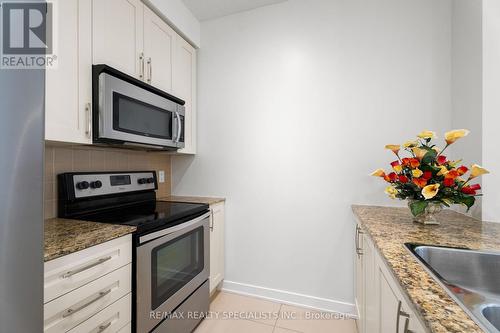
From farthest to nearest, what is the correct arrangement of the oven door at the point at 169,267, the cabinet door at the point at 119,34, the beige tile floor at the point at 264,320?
1. the beige tile floor at the point at 264,320
2. the cabinet door at the point at 119,34
3. the oven door at the point at 169,267

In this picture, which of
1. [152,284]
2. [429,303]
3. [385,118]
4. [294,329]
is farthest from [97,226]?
[385,118]

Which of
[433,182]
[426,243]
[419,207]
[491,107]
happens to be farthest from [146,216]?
[491,107]

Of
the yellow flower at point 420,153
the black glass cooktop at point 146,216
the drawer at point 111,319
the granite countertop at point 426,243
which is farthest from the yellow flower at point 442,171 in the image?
the drawer at point 111,319

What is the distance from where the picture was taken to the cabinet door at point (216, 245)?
1977 millimetres

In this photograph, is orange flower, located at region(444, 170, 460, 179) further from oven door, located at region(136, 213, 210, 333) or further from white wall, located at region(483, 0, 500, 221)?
oven door, located at region(136, 213, 210, 333)

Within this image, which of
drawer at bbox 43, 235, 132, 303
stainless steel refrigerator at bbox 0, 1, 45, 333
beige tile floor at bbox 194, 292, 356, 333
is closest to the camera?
stainless steel refrigerator at bbox 0, 1, 45, 333

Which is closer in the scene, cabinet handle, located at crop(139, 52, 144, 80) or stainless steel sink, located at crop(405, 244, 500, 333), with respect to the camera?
stainless steel sink, located at crop(405, 244, 500, 333)

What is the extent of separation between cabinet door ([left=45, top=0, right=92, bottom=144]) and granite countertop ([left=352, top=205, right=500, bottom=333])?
4.97ft

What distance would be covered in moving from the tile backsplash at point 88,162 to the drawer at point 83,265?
62cm

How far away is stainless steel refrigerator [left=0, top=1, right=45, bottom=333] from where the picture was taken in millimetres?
458

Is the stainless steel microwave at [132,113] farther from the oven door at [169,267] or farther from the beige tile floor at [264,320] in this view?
the beige tile floor at [264,320]

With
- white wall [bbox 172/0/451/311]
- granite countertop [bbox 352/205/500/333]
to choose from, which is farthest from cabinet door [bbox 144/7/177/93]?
granite countertop [bbox 352/205/500/333]

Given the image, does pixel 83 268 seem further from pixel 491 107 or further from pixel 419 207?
pixel 491 107

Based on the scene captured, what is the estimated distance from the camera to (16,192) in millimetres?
470
